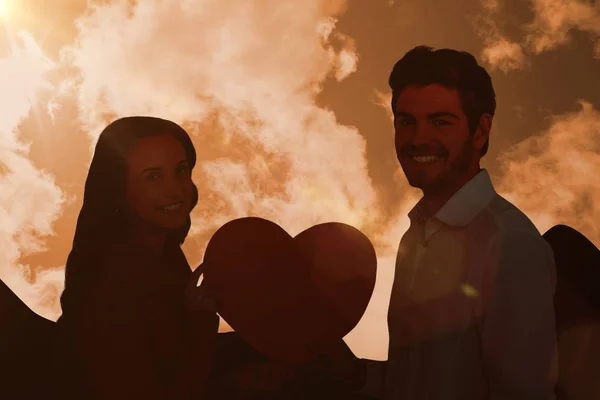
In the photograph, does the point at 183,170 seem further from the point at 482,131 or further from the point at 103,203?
the point at 482,131

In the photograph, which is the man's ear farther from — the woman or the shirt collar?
the woman

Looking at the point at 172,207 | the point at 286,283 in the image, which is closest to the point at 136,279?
the point at 172,207

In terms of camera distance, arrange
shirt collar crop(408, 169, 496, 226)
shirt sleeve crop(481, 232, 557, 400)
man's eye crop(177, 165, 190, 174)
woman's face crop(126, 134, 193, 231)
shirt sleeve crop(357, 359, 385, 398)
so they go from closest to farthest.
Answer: shirt sleeve crop(481, 232, 557, 400)
shirt collar crop(408, 169, 496, 226)
shirt sleeve crop(357, 359, 385, 398)
woman's face crop(126, 134, 193, 231)
man's eye crop(177, 165, 190, 174)

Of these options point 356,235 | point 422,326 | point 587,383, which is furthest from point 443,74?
point 587,383

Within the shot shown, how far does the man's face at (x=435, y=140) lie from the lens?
2533 mm

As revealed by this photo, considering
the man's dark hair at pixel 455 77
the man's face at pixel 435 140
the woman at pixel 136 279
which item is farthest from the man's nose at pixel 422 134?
the woman at pixel 136 279

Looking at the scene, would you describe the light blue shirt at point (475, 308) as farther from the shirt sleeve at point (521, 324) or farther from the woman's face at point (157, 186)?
the woman's face at point (157, 186)

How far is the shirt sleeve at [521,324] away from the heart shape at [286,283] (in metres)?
0.75

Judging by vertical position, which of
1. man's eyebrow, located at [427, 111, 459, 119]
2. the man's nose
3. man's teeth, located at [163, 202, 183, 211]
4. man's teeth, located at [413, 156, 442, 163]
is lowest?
man's teeth, located at [413, 156, 442, 163]

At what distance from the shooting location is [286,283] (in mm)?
2705

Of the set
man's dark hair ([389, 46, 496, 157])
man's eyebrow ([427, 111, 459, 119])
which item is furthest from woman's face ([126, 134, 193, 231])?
man's eyebrow ([427, 111, 459, 119])

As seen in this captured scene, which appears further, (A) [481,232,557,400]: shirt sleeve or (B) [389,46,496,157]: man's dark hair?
(B) [389,46,496,157]: man's dark hair

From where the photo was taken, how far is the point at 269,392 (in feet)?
10.0

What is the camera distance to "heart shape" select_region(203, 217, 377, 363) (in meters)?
2.70
